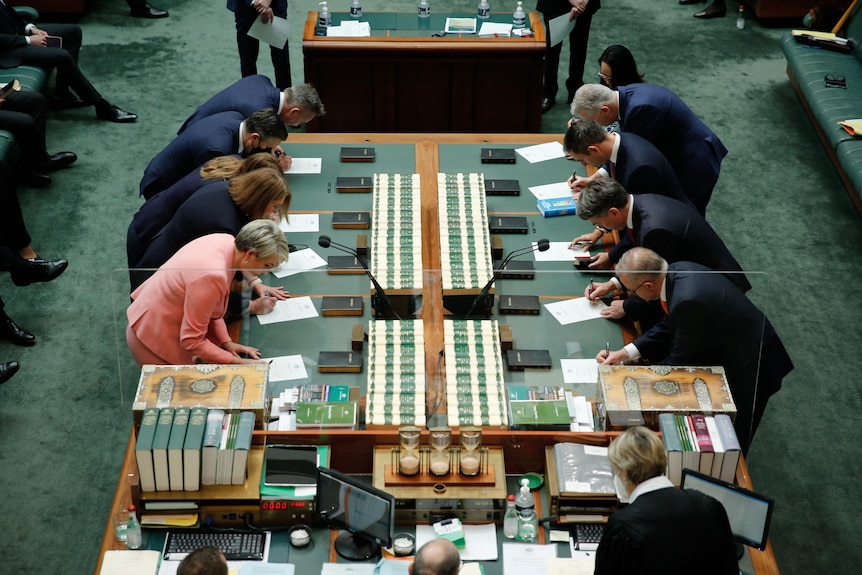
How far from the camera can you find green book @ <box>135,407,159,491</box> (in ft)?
12.4

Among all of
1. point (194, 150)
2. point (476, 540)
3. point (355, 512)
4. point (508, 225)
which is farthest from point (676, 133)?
point (355, 512)

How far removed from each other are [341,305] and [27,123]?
3588 mm

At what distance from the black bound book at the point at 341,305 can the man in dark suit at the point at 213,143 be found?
1.26 metres

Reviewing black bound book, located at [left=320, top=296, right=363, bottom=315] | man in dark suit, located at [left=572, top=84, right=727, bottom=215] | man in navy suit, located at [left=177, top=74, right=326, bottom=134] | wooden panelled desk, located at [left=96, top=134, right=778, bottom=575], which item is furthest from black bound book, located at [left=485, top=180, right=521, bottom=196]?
black bound book, located at [left=320, top=296, right=363, bottom=315]

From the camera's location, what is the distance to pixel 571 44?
27.0 feet

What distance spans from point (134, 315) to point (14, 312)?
2084mm

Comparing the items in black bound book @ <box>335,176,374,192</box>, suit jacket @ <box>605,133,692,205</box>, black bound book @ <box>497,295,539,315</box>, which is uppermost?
suit jacket @ <box>605,133,692,205</box>

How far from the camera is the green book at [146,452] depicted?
3.79 m

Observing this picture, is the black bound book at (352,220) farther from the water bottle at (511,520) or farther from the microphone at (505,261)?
the water bottle at (511,520)

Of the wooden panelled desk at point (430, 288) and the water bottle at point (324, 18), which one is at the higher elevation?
the water bottle at point (324, 18)

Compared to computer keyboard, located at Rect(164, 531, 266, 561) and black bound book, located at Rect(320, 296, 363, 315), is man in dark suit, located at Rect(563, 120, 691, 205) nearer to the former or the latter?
black bound book, located at Rect(320, 296, 363, 315)

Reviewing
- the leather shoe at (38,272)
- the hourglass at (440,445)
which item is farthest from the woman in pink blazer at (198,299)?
the leather shoe at (38,272)

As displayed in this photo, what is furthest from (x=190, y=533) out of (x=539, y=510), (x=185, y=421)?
(x=539, y=510)

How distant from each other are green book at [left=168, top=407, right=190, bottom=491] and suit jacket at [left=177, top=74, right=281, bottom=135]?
8.69 feet
